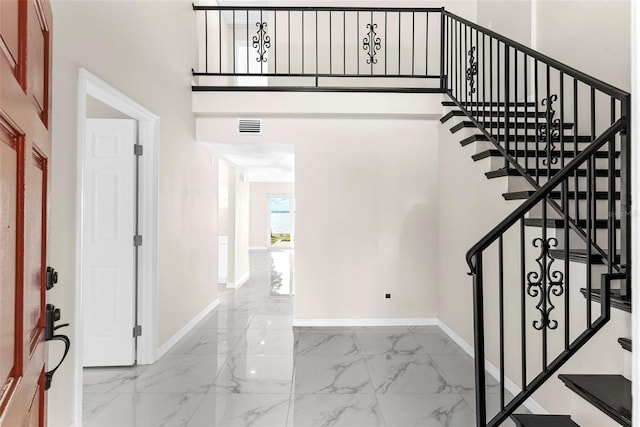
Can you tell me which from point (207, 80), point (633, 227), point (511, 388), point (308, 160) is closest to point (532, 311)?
point (511, 388)

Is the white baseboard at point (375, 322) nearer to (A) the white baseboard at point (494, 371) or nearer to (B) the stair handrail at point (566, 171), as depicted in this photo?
(A) the white baseboard at point (494, 371)

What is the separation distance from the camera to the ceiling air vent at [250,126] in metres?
4.46

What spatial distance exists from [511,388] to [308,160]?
311cm

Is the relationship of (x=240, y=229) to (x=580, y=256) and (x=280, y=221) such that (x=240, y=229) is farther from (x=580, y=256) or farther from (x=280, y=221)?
(x=280, y=221)

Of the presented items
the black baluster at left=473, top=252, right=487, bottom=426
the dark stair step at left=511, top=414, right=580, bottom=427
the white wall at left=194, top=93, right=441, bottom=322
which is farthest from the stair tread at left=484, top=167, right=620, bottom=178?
the white wall at left=194, top=93, right=441, bottom=322

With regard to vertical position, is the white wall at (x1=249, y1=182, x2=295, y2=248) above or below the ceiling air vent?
below

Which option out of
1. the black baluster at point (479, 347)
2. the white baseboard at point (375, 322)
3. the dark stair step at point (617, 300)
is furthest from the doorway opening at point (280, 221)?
the dark stair step at point (617, 300)

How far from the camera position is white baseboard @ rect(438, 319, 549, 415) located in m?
2.48

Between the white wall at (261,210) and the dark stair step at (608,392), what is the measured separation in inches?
486

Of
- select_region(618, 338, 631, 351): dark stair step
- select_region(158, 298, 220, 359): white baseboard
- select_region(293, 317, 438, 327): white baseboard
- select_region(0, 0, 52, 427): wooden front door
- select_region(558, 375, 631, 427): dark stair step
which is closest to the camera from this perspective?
select_region(0, 0, 52, 427): wooden front door

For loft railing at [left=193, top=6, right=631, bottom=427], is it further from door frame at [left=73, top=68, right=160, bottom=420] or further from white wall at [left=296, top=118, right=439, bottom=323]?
door frame at [left=73, top=68, right=160, bottom=420]

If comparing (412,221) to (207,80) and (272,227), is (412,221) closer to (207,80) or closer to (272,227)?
(207,80)

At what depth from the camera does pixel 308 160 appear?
14.8 feet

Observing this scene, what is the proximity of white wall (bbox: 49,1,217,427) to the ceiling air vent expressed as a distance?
60cm
